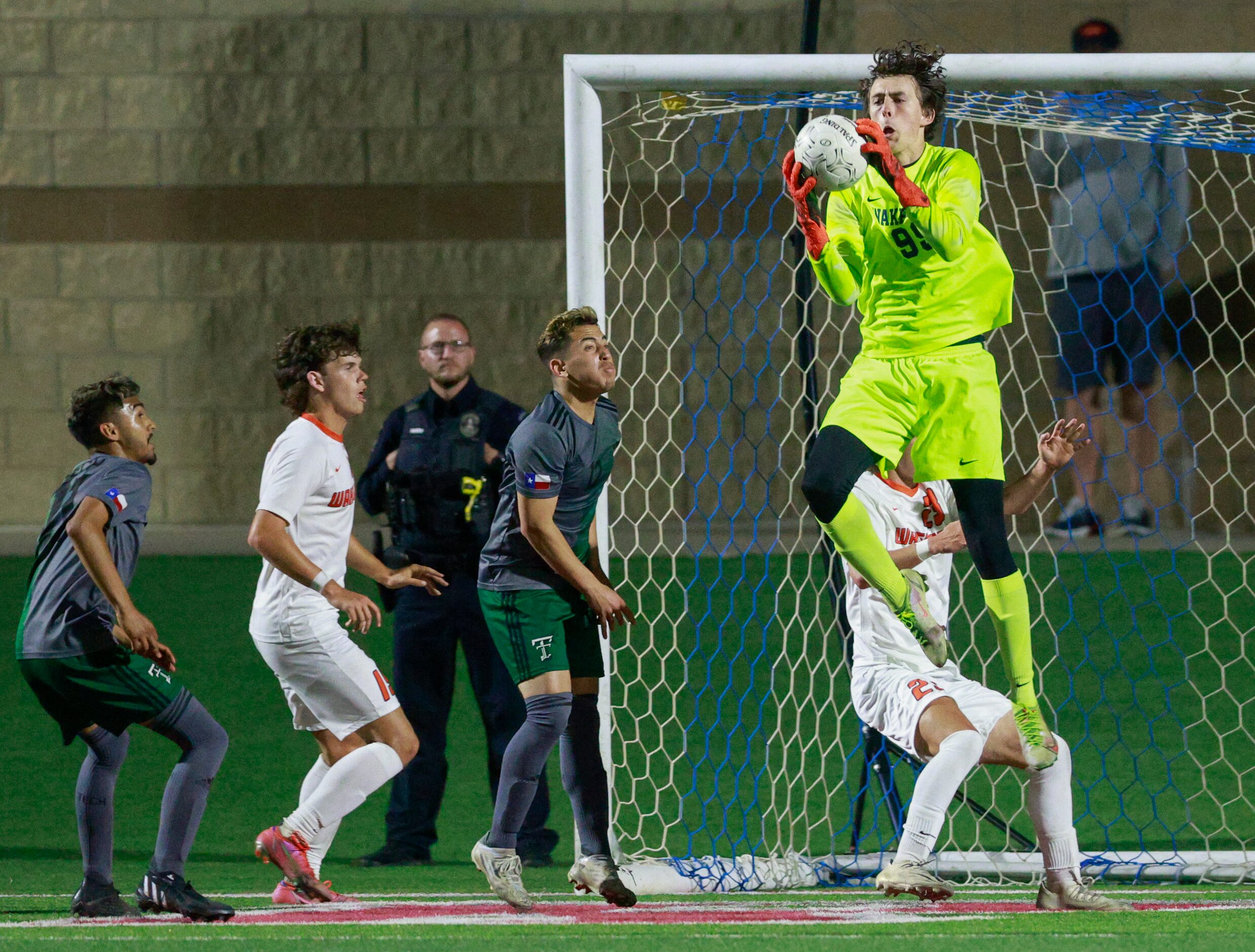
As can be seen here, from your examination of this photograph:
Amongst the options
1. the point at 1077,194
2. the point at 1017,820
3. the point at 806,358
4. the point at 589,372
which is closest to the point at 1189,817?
the point at 1017,820

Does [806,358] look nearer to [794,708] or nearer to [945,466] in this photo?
[945,466]

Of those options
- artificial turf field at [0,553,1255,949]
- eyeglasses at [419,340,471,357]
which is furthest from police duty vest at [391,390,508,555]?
artificial turf field at [0,553,1255,949]

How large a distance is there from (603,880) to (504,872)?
9.6 inches

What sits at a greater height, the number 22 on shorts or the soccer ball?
the soccer ball

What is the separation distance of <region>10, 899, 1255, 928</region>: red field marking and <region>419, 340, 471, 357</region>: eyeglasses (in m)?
1.74

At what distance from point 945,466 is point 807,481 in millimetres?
358

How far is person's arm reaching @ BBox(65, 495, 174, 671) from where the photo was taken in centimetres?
379

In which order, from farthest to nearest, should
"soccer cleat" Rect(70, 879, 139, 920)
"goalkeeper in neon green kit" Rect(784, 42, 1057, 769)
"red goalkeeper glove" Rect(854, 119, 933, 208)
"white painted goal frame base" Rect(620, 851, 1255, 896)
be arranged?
"white painted goal frame base" Rect(620, 851, 1255, 896) < "soccer cleat" Rect(70, 879, 139, 920) < "goalkeeper in neon green kit" Rect(784, 42, 1057, 769) < "red goalkeeper glove" Rect(854, 119, 933, 208)

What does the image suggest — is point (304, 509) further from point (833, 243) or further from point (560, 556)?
point (833, 243)

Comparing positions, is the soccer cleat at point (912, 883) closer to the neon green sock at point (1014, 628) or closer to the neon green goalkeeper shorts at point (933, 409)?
the neon green sock at point (1014, 628)

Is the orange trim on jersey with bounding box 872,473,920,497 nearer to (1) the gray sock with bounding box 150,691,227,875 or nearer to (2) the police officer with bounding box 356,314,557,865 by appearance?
(2) the police officer with bounding box 356,314,557,865

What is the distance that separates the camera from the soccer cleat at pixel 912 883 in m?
3.71

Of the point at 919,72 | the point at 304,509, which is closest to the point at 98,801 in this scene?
the point at 304,509

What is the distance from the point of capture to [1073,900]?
396cm
